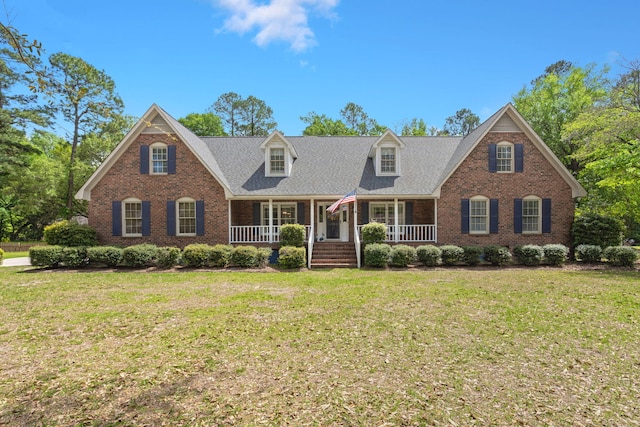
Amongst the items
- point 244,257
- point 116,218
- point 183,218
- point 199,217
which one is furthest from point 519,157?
point 116,218

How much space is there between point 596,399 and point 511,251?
538 inches

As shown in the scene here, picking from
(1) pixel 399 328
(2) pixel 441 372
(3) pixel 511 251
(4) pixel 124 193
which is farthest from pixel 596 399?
(4) pixel 124 193

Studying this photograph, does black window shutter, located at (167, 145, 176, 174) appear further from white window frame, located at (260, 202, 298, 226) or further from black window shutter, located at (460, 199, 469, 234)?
black window shutter, located at (460, 199, 469, 234)

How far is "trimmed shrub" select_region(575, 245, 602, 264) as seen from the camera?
14.7m

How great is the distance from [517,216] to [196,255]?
1535cm

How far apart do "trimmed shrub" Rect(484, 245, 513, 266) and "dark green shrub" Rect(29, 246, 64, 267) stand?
18.8 m

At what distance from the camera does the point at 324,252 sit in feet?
52.0

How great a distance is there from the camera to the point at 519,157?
1614 centimetres

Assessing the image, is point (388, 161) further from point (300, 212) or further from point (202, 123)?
point (202, 123)

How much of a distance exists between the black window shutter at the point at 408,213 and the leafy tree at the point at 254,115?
32.6 meters

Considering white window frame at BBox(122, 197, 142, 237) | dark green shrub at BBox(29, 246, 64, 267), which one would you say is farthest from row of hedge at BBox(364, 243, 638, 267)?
dark green shrub at BBox(29, 246, 64, 267)

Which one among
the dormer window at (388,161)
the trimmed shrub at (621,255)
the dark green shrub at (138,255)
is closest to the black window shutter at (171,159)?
the dark green shrub at (138,255)

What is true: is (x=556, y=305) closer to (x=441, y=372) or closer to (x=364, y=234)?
(x=441, y=372)

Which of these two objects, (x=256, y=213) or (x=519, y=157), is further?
(x=256, y=213)
